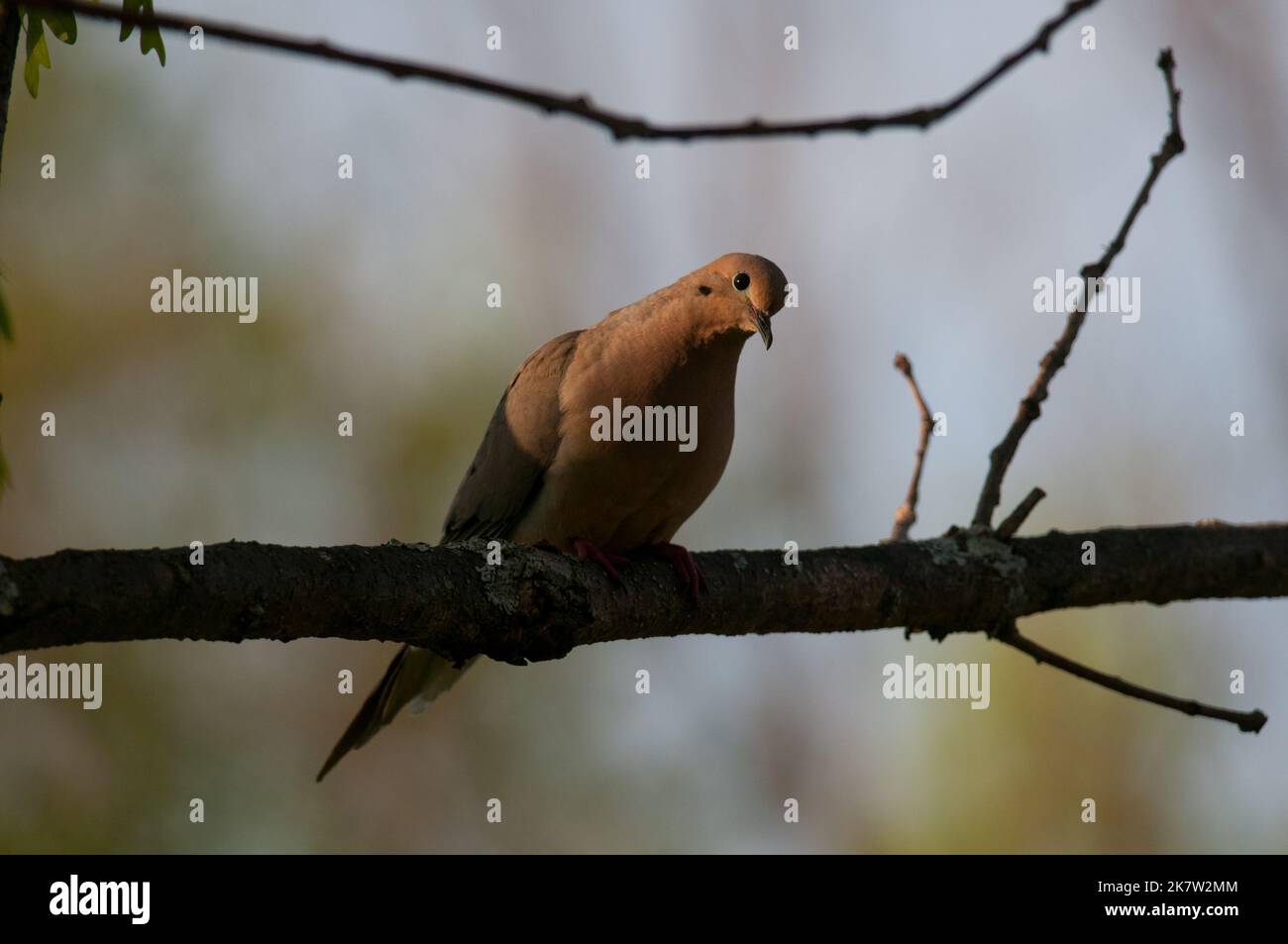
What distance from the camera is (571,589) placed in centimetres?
341

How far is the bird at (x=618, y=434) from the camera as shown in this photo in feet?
15.0

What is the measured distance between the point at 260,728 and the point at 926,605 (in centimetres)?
577

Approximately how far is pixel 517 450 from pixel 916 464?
160 centimetres

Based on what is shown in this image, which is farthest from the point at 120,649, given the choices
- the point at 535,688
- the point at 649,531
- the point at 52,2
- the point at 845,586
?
the point at 52,2

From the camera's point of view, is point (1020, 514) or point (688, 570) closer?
point (688, 570)

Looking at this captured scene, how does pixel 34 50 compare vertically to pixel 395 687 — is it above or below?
above

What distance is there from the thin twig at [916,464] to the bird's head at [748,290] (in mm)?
524

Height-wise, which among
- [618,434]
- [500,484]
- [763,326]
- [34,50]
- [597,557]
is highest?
[34,50]

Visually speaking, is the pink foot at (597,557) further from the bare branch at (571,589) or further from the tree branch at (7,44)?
the tree branch at (7,44)

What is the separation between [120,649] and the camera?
812 centimetres

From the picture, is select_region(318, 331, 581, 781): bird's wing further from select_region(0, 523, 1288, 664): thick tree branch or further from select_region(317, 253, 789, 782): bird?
select_region(0, 523, 1288, 664): thick tree branch

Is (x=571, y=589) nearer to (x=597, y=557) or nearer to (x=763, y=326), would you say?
(x=597, y=557)

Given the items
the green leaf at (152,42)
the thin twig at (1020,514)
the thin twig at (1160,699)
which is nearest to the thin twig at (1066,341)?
the thin twig at (1020,514)

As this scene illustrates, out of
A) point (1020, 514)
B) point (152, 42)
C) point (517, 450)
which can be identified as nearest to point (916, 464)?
point (1020, 514)
